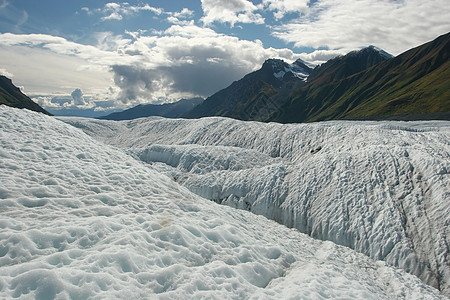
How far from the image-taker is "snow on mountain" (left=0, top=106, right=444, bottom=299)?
9.47 m

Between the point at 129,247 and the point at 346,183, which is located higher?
the point at 129,247

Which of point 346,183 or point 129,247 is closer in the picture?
point 129,247

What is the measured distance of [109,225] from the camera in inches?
486

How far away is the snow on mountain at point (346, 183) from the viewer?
20531mm

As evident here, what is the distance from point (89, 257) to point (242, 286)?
227 inches

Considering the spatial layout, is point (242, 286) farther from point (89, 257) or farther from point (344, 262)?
point (344, 262)

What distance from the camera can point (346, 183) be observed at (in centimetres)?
2658

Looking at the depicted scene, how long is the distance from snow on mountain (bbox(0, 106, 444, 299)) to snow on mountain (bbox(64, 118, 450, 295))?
10.4ft

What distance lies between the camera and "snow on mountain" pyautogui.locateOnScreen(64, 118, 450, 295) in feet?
67.4

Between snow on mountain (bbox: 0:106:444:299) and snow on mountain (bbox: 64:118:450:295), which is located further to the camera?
snow on mountain (bbox: 64:118:450:295)

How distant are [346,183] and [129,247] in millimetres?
21561

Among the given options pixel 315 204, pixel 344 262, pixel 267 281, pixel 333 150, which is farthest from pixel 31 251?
pixel 333 150

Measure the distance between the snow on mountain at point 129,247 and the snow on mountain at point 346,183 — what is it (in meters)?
3.18

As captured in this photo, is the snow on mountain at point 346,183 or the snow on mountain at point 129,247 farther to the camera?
the snow on mountain at point 346,183
